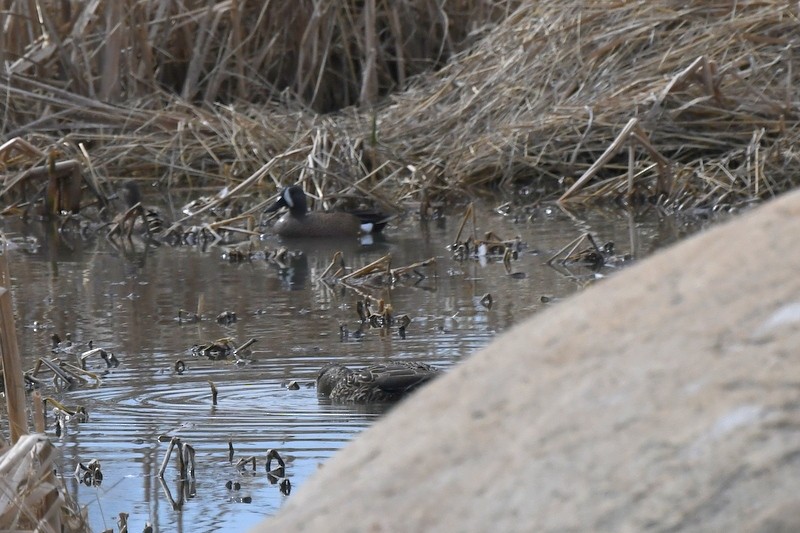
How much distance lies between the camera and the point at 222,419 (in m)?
5.04

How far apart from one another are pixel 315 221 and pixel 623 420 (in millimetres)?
8893

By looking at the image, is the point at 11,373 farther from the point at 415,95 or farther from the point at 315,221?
the point at 415,95

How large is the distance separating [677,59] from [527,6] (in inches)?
71.8

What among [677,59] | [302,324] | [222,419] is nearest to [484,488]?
[222,419]

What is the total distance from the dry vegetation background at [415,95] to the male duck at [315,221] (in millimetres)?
359

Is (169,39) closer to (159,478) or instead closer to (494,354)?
(159,478)

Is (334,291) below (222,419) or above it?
above

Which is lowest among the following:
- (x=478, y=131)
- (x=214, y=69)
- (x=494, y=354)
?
(x=494, y=354)

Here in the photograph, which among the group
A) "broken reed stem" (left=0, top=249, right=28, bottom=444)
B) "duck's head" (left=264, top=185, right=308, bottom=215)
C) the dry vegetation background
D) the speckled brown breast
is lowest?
"broken reed stem" (left=0, top=249, right=28, bottom=444)

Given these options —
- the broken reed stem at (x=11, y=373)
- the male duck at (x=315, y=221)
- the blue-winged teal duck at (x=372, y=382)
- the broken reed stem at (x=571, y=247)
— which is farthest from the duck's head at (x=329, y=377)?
the male duck at (x=315, y=221)

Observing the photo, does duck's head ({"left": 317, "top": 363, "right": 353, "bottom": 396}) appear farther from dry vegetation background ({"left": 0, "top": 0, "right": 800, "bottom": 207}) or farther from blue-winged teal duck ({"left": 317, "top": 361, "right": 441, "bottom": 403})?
dry vegetation background ({"left": 0, "top": 0, "right": 800, "bottom": 207})

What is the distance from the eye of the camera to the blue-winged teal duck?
17.1 feet

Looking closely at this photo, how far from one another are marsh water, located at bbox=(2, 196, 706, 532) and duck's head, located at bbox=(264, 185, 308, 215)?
0.24m

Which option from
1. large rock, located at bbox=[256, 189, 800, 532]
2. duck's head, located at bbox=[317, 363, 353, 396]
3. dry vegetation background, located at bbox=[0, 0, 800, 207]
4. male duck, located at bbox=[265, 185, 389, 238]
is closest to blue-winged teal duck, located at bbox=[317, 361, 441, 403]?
duck's head, located at bbox=[317, 363, 353, 396]
